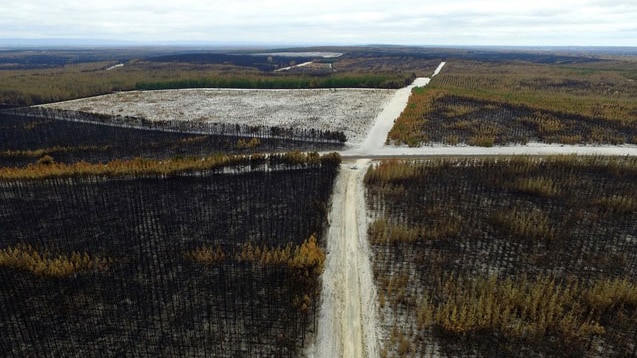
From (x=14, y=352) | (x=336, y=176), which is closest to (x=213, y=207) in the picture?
(x=336, y=176)

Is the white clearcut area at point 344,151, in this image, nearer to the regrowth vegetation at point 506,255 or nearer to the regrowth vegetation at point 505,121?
the regrowth vegetation at point 506,255

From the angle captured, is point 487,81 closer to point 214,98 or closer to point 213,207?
point 214,98

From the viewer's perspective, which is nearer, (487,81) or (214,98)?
(214,98)

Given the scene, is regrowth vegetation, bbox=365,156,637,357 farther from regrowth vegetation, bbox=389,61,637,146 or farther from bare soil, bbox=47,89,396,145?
bare soil, bbox=47,89,396,145

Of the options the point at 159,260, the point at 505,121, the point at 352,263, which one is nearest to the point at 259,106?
the point at 505,121

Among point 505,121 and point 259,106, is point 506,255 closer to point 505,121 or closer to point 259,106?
point 505,121

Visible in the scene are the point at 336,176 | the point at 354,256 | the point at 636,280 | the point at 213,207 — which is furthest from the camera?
the point at 336,176

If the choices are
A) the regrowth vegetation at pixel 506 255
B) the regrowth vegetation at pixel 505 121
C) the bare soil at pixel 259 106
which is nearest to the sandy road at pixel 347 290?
the regrowth vegetation at pixel 506 255

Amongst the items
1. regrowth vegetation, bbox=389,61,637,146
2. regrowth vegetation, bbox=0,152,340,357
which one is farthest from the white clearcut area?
regrowth vegetation, bbox=389,61,637,146

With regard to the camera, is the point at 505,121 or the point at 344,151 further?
the point at 505,121
